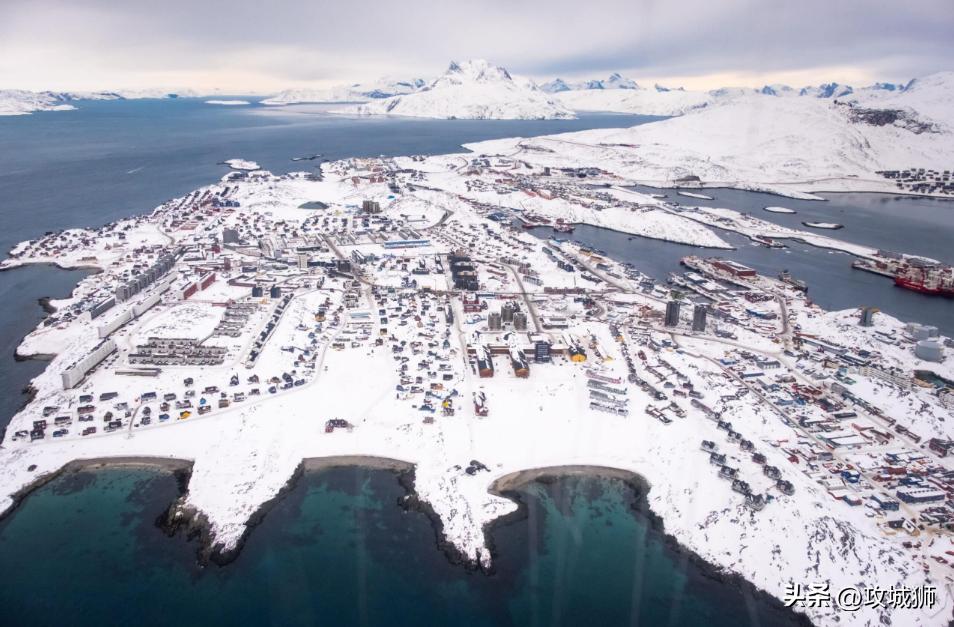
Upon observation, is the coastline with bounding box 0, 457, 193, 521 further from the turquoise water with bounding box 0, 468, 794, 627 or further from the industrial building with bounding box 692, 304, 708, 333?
the industrial building with bounding box 692, 304, 708, 333

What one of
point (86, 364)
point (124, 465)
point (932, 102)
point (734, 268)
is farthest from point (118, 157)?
point (932, 102)

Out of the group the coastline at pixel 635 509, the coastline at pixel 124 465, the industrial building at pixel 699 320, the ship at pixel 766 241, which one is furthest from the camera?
the ship at pixel 766 241

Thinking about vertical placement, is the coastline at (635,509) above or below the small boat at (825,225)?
below

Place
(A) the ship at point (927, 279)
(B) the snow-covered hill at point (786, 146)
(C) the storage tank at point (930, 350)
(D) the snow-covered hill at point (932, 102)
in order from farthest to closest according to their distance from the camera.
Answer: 1. (D) the snow-covered hill at point (932, 102)
2. (B) the snow-covered hill at point (786, 146)
3. (A) the ship at point (927, 279)
4. (C) the storage tank at point (930, 350)

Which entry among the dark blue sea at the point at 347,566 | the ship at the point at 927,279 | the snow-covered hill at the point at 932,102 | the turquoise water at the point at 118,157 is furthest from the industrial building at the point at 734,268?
the snow-covered hill at the point at 932,102

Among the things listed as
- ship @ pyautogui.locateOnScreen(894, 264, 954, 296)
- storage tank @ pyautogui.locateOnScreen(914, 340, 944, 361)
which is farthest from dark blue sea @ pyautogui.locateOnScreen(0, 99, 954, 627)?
ship @ pyautogui.locateOnScreen(894, 264, 954, 296)

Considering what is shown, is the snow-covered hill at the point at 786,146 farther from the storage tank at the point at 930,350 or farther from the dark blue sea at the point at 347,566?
the dark blue sea at the point at 347,566

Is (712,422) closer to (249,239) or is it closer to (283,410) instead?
(283,410)

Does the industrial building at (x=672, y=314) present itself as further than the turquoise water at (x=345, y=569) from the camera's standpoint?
Yes

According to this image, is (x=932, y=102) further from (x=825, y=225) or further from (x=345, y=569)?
(x=345, y=569)
